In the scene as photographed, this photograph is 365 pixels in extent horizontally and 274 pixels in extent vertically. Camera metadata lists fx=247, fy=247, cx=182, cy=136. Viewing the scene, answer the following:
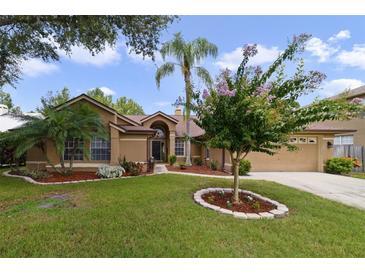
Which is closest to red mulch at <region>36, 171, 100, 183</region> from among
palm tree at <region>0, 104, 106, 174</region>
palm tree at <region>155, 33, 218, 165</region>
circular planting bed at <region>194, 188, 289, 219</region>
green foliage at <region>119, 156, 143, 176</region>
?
palm tree at <region>0, 104, 106, 174</region>

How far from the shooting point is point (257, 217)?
591cm

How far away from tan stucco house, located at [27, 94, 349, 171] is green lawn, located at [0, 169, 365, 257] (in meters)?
6.47

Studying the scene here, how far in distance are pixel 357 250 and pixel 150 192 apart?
19.0ft

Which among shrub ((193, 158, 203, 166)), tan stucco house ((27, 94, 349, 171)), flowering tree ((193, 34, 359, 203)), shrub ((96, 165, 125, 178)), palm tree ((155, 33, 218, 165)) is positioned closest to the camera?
flowering tree ((193, 34, 359, 203))

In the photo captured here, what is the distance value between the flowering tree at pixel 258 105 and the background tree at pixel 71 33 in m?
4.21

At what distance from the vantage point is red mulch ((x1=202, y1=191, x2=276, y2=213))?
21.6 ft

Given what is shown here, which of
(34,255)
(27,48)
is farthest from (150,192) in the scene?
(27,48)

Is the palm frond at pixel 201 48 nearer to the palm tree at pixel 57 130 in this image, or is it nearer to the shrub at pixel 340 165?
the palm tree at pixel 57 130

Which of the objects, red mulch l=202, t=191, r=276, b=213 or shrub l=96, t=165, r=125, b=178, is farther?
shrub l=96, t=165, r=125, b=178

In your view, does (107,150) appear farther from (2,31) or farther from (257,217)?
(257,217)

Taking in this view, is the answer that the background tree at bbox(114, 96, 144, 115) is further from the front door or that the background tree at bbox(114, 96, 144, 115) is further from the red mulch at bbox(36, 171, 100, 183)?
the red mulch at bbox(36, 171, 100, 183)

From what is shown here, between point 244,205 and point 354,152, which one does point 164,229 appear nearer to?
point 244,205

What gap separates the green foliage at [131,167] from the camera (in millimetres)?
12995
